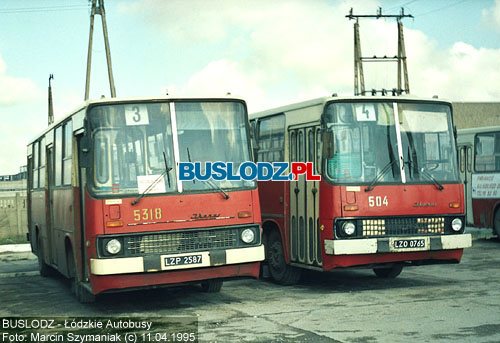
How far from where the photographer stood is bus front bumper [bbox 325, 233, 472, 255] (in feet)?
39.6

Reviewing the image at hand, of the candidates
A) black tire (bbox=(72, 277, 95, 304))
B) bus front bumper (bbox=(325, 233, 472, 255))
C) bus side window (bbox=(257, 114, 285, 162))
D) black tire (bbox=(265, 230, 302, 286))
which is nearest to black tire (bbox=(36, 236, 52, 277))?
black tire (bbox=(72, 277, 95, 304))

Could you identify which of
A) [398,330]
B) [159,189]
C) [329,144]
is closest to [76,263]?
[159,189]

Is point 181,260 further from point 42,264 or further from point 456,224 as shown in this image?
point 42,264

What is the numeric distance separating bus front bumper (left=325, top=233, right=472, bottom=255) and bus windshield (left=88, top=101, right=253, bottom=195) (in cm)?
182

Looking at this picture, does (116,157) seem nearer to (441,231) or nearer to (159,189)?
(159,189)

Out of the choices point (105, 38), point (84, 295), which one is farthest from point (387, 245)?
point (105, 38)

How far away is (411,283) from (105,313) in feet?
17.0

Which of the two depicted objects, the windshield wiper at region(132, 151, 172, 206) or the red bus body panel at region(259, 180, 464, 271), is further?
the red bus body panel at region(259, 180, 464, 271)

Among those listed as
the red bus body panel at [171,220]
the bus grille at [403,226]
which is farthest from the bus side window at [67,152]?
the bus grille at [403,226]

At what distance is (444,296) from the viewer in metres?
11.5

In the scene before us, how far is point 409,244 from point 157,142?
421cm

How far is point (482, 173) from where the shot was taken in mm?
22047

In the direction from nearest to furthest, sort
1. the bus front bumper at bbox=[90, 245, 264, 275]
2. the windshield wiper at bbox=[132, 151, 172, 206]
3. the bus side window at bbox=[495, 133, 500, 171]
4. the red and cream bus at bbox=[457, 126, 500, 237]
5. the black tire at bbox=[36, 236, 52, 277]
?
the bus front bumper at bbox=[90, 245, 264, 275] → the windshield wiper at bbox=[132, 151, 172, 206] → the black tire at bbox=[36, 236, 52, 277] → the bus side window at bbox=[495, 133, 500, 171] → the red and cream bus at bbox=[457, 126, 500, 237]

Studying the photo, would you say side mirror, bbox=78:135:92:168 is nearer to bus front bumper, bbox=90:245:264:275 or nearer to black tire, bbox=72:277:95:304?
bus front bumper, bbox=90:245:264:275
